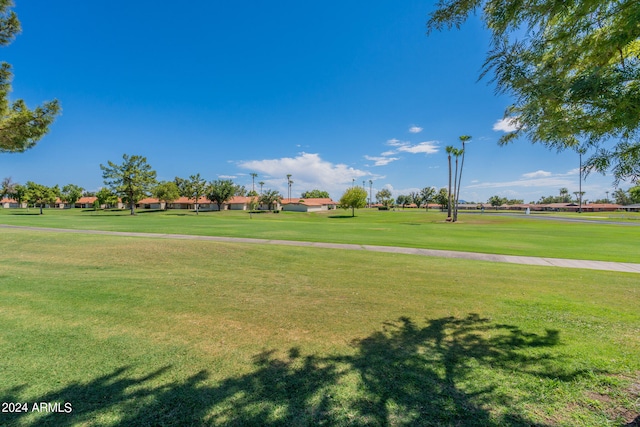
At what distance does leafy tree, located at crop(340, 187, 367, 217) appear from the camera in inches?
2643

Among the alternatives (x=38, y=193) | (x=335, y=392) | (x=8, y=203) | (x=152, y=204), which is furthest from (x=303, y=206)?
(x=8, y=203)

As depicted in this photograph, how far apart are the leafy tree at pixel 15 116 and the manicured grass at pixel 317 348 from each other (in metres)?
4.08

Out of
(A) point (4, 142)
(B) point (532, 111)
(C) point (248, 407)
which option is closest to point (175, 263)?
(A) point (4, 142)

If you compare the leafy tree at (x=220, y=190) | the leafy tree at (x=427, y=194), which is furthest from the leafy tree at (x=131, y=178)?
the leafy tree at (x=427, y=194)

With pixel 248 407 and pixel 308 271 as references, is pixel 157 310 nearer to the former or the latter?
pixel 248 407

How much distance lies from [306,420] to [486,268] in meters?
10.1

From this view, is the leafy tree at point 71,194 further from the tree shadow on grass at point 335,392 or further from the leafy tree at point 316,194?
the tree shadow on grass at point 335,392

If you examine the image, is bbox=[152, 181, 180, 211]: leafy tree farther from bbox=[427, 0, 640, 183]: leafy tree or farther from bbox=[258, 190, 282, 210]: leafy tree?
bbox=[427, 0, 640, 183]: leafy tree

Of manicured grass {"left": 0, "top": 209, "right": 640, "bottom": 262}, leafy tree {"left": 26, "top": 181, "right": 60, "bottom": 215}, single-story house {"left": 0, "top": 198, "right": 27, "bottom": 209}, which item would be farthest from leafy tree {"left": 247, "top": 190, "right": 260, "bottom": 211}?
single-story house {"left": 0, "top": 198, "right": 27, "bottom": 209}

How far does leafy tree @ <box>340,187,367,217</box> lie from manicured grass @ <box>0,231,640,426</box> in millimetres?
58087

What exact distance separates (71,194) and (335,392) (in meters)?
147

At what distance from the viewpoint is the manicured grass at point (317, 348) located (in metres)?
3.13

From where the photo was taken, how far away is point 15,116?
824cm

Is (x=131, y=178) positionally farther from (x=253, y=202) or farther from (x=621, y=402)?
(x=621, y=402)
